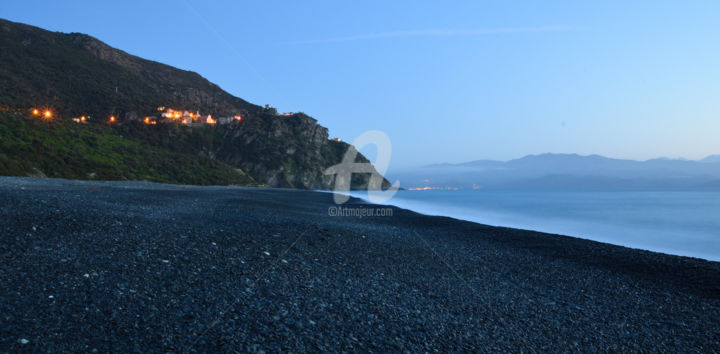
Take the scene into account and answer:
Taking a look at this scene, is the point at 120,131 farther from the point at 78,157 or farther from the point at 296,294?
the point at 296,294

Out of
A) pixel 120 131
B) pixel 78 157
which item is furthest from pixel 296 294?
pixel 120 131

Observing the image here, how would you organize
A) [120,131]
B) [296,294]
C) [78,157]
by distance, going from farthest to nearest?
[120,131]
[78,157]
[296,294]

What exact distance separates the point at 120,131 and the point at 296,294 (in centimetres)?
8862

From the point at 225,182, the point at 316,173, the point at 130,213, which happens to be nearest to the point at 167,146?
the point at 225,182

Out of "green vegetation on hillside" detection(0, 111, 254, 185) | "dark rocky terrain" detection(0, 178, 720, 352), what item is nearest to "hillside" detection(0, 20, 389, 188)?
"green vegetation on hillside" detection(0, 111, 254, 185)

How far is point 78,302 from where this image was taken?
4.03 meters

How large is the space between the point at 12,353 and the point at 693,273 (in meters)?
13.6

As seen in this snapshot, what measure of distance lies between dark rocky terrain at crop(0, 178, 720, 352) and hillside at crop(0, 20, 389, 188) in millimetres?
34683

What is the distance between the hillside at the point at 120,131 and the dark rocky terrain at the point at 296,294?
114ft

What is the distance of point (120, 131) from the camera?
245 ft

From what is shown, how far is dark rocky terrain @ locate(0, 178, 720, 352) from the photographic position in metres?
3.78

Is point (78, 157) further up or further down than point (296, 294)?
further up

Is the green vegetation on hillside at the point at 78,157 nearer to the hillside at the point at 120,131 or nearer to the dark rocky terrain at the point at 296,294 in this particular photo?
the hillside at the point at 120,131

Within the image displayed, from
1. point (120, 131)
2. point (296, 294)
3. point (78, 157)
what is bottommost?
point (296, 294)
